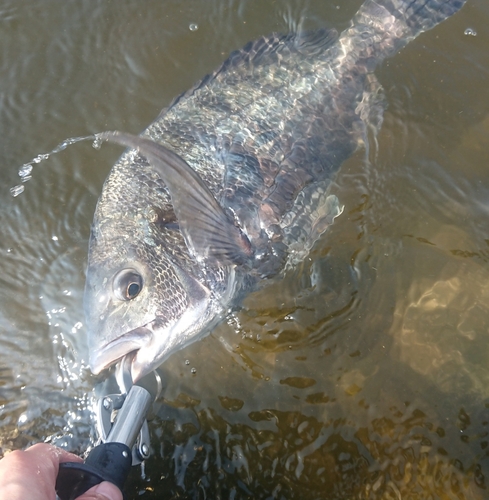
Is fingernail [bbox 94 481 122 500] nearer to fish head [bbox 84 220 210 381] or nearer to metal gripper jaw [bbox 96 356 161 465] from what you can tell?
metal gripper jaw [bbox 96 356 161 465]

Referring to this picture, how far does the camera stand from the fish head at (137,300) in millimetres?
2439

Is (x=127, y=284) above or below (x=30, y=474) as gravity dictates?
above

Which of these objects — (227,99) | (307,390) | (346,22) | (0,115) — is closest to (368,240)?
(307,390)

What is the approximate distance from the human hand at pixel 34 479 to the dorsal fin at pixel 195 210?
1.23m

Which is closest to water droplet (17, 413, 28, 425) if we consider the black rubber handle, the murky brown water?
the murky brown water

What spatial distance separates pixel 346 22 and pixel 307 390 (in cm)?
333

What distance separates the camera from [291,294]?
3.37 metres

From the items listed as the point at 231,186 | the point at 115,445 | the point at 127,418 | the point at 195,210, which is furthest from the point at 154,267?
the point at 115,445

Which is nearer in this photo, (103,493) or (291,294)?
(103,493)

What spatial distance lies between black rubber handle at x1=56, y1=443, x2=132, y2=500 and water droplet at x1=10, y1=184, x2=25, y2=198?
2.66 metres

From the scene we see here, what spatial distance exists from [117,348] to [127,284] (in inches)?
14.3

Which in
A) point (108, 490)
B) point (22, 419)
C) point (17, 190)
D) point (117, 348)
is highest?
point (17, 190)

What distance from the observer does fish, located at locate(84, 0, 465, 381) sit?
8.30ft

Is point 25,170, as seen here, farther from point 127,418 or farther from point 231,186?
point 127,418
